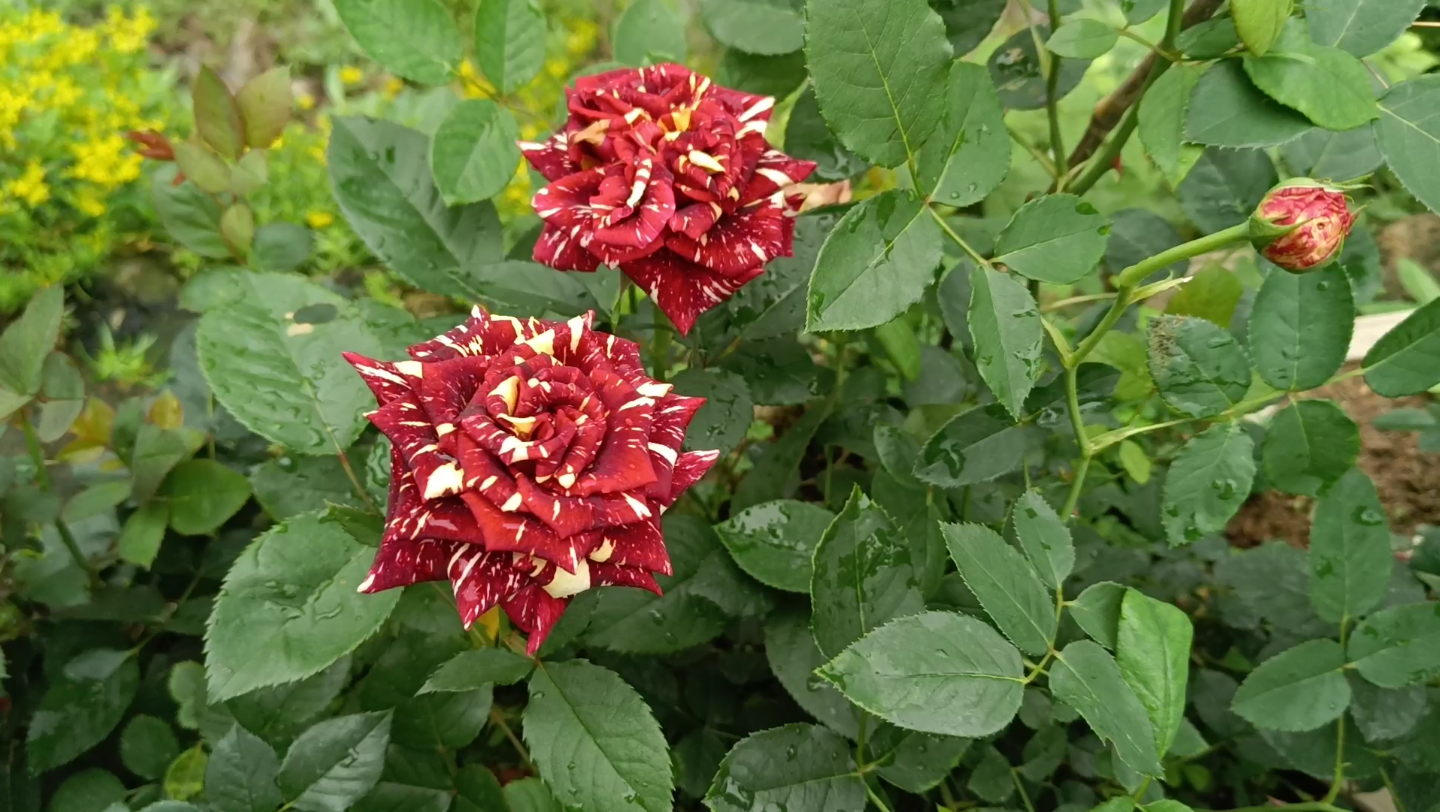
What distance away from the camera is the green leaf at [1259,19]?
57 cm

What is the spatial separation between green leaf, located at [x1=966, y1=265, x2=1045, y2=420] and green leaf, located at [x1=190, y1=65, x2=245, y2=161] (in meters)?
0.80

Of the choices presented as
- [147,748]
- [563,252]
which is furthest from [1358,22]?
[147,748]

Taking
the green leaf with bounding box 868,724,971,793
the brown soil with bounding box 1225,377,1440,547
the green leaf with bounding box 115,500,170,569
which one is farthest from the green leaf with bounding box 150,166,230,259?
the brown soil with bounding box 1225,377,1440,547

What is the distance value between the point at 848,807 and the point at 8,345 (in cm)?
87

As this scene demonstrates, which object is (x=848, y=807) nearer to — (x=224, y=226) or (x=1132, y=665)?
(x=1132, y=665)

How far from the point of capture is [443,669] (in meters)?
0.65

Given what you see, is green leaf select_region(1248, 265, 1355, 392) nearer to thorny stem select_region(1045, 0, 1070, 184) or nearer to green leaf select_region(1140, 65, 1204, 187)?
green leaf select_region(1140, 65, 1204, 187)

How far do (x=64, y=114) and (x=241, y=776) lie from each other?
1730mm

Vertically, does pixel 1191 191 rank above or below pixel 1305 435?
above

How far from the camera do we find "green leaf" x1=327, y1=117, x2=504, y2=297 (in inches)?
33.2

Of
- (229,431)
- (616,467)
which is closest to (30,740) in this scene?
(229,431)

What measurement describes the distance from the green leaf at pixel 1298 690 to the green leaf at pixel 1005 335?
40 centimetres

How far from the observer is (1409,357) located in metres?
0.68

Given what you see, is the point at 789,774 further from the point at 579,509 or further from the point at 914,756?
the point at 579,509
